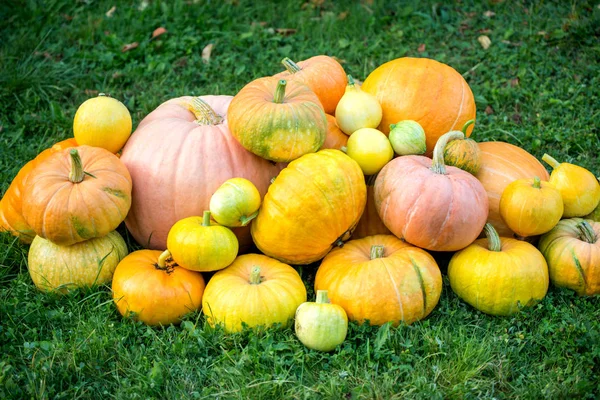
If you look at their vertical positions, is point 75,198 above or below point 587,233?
above

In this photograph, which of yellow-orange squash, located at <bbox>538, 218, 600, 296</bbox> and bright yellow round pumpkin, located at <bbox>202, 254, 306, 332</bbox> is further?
yellow-orange squash, located at <bbox>538, 218, 600, 296</bbox>

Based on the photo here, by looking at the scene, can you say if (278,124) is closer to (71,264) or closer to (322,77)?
(322,77)

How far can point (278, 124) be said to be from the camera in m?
3.69

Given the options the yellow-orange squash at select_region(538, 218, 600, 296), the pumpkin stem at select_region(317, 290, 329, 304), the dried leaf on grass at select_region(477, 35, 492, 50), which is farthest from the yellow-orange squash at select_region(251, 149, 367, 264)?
the dried leaf on grass at select_region(477, 35, 492, 50)

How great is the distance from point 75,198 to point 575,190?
298 centimetres

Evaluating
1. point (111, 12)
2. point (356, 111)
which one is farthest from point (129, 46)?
point (356, 111)

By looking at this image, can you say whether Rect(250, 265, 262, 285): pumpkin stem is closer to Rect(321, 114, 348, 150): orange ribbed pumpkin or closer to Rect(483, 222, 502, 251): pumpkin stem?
Rect(321, 114, 348, 150): orange ribbed pumpkin

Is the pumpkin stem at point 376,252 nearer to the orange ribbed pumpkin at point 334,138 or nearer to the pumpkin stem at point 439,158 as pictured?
the pumpkin stem at point 439,158

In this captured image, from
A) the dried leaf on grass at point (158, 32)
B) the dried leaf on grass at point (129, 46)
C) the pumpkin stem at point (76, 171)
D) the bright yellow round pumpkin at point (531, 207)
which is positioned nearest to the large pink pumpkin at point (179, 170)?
the pumpkin stem at point (76, 171)

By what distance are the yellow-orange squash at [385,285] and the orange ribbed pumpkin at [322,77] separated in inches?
50.3

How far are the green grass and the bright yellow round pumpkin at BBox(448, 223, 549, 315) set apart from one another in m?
0.09

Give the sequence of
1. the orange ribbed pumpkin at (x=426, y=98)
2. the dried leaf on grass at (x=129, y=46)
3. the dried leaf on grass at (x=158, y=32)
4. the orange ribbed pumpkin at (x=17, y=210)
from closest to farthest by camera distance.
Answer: the orange ribbed pumpkin at (x=17, y=210), the orange ribbed pumpkin at (x=426, y=98), the dried leaf on grass at (x=129, y=46), the dried leaf on grass at (x=158, y=32)

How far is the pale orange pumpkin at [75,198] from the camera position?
357 cm

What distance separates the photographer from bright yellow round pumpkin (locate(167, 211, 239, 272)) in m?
3.52
